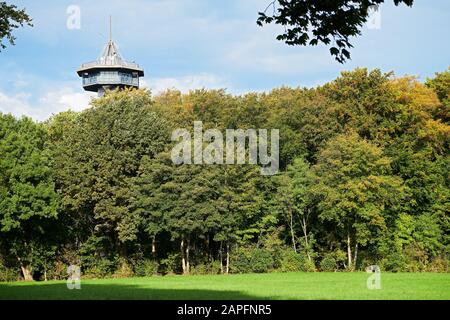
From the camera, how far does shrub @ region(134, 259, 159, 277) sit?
43531 millimetres

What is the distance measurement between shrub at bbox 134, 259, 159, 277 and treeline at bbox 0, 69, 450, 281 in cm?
10

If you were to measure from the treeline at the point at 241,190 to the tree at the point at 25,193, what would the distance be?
0.29 feet

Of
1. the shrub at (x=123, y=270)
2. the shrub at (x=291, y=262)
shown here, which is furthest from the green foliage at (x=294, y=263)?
the shrub at (x=123, y=270)

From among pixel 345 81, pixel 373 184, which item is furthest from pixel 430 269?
pixel 345 81

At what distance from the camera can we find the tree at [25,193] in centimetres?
3872

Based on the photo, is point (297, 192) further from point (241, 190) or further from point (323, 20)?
point (323, 20)

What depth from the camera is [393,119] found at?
4497cm

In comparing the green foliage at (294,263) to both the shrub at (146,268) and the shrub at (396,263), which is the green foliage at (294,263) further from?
the shrub at (146,268)

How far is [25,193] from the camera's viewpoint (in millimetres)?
38812

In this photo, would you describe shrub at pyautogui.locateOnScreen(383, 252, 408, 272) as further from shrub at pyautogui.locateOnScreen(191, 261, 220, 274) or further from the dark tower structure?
the dark tower structure

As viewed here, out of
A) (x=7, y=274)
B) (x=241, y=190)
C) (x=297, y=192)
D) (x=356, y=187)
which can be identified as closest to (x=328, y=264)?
(x=297, y=192)

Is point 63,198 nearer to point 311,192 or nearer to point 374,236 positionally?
point 311,192

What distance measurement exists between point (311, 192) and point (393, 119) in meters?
8.54

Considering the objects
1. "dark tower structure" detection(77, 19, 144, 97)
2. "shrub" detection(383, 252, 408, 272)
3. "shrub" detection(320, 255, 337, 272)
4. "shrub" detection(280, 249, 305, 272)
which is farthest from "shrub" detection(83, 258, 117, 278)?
"dark tower structure" detection(77, 19, 144, 97)
